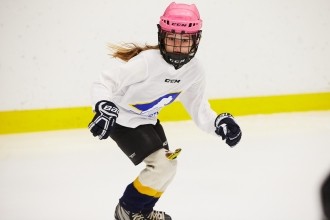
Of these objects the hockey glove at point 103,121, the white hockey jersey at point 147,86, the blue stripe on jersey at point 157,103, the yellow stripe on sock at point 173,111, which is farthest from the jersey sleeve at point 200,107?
the yellow stripe on sock at point 173,111

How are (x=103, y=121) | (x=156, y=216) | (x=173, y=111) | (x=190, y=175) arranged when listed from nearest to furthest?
(x=103, y=121) → (x=156, y=216) → (x=190, y=175) → (x=173, y=111)

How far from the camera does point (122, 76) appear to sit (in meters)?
1.94

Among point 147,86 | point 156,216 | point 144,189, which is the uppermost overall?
point 147,86

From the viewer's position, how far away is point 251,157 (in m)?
3.44

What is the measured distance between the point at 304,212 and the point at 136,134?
995mm

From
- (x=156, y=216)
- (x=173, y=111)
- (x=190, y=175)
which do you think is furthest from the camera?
(x=173, y=111)

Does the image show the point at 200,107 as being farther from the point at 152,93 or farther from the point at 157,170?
the point at 157,170

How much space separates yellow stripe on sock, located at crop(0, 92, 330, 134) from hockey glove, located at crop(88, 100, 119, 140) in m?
2.86

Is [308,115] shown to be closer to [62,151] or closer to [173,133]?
[173,133]

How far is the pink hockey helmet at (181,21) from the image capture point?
189 centimetres

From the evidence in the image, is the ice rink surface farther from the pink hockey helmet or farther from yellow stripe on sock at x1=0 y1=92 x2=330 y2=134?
the pink hockey helmet

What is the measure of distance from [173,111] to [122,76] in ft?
9.28

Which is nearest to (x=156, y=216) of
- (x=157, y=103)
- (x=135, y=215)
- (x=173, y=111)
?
(x=135, y=215)

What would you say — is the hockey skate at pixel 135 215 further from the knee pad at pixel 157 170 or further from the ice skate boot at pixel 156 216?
the knee pad at pixel 157 170
